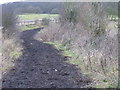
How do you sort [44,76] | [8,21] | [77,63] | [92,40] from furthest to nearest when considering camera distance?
1. [8,21]
2. [92,40]
3. [77,63]
4. [44,76]

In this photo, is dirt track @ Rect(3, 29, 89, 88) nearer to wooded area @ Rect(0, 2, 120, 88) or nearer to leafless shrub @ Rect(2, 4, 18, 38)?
wooded area @ Rect(0, 2, 120, 88)

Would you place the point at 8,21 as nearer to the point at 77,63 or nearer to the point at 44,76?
the point at 77,63

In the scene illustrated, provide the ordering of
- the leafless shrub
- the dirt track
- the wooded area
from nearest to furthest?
1. the dirt track
2. the wooded area
3. the leafless shrub

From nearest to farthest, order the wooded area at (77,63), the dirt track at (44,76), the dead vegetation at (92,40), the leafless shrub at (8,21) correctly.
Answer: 1. the dirt track at (44,76)
2. the wooded area at (77,63)
3. the dead vegetation at (92,40)
4. the leafless shrub at (8,21)

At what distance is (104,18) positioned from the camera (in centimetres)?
2527

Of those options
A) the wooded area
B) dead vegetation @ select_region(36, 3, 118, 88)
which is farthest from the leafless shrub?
dead vegetation @ select_region(36, 3, 118, 88)

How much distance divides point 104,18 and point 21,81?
14.8 m

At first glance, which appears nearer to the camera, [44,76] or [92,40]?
[44,76]

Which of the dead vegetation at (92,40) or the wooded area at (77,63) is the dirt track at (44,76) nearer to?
the wooded area at (77,63)

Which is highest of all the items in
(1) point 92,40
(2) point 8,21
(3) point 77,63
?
(2) point 8,21

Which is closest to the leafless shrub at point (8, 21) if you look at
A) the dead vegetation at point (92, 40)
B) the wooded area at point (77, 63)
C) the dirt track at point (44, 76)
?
the wooded area at point (77, 63)

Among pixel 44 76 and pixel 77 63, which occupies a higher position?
pixel 44 76

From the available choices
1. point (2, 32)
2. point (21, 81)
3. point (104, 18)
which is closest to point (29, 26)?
point (2, 32)

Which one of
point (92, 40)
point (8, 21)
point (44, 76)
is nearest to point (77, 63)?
point (44, 76)
